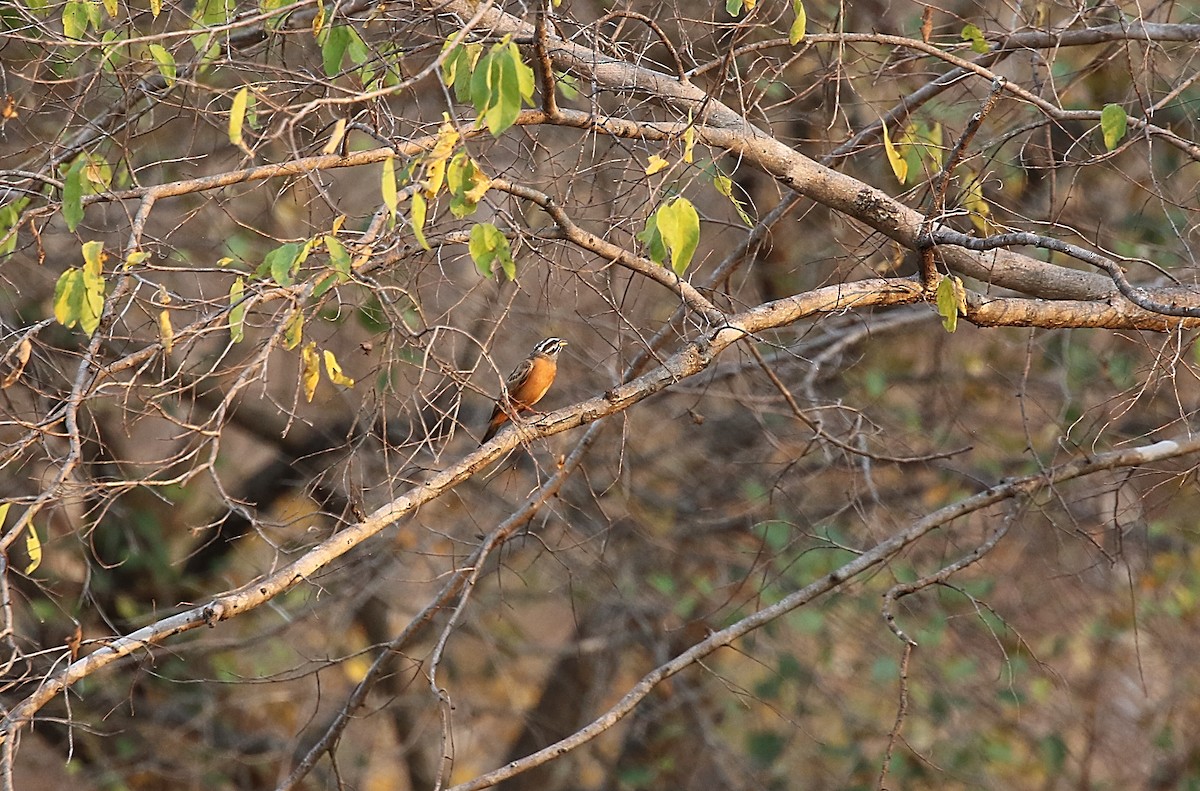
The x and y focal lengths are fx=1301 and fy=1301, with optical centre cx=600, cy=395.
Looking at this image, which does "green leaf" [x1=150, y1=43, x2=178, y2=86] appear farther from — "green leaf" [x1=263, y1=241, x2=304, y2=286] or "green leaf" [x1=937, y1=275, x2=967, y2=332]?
"green leaf" [x1=937, y1=275, x2=967, y2=332]

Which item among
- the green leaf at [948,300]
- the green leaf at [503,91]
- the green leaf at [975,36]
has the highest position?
the green leaf at [503,91]

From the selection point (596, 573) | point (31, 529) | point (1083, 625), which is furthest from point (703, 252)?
point (31, 529)

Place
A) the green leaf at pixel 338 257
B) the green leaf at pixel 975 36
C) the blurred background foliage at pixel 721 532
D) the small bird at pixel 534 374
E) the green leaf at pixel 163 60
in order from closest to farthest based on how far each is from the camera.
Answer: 1. the green leaf at pixel 338 257
2. the green leaf at pixel 163 60
3. the green leaf at pixel 975 36
4. the small bird at pixel 534 374
5. the blurred background foliage at pixel 721 532

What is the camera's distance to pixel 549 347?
521cm

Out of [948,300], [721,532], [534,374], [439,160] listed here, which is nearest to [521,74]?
[439,160]

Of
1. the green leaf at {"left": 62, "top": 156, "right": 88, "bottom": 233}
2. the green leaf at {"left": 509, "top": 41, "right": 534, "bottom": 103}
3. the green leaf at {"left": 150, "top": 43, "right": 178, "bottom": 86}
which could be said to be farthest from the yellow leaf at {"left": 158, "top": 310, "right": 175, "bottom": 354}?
the green leaf at {"left": 509, "top": 41, "right": 534, "bottom": 103}

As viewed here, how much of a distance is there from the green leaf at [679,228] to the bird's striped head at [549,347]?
2.57 meters

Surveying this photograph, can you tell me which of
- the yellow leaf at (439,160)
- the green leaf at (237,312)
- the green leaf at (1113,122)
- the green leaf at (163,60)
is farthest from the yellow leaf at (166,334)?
the green leaf at (1113,122)

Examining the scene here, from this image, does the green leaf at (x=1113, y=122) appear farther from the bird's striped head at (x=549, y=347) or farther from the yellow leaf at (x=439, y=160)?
the bird's striped head at (x=549, y=347)

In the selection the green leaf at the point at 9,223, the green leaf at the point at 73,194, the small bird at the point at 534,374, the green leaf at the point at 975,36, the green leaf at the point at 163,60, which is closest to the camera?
the green leaf at the point at 73,194

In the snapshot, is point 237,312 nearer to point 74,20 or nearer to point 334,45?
point 334,45

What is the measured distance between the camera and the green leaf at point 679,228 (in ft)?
8.54

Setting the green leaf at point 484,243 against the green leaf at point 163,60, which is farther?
the green leaf at point 163,60

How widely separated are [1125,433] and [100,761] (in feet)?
17.6
